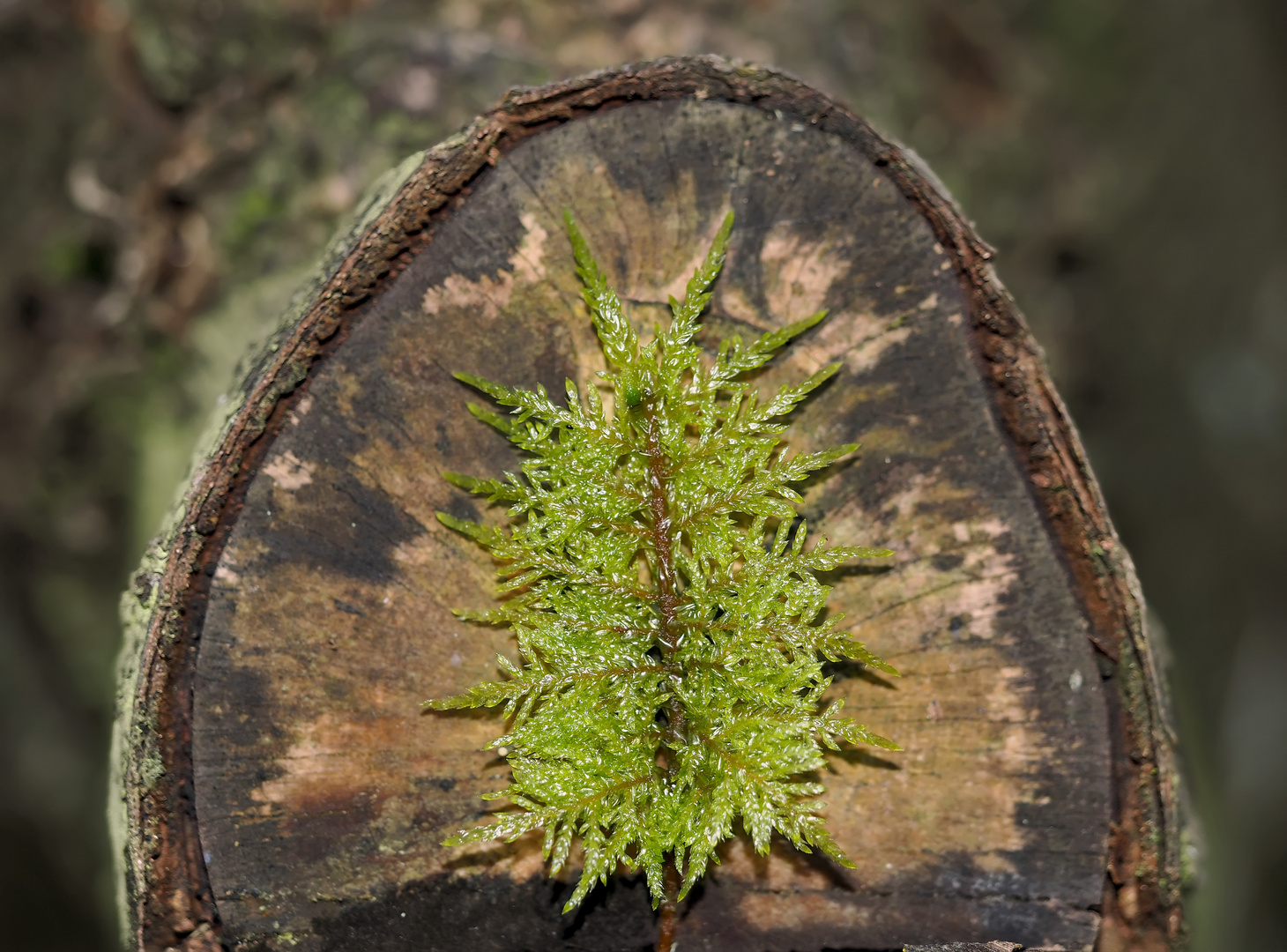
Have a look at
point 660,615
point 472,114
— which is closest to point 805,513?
point 660,615

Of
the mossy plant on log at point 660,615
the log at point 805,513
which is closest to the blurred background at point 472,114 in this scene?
the log at point 805,513

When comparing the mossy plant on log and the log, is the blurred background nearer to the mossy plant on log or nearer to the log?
the log

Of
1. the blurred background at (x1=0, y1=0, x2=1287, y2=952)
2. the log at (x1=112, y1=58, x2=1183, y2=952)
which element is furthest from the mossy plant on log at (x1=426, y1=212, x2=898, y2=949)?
the blurred background at (x1=0, y1=0, x2=1287, y2=952)

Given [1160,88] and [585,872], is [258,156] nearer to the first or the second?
[585,872]

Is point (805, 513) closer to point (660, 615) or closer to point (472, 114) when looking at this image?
point (660, 615)

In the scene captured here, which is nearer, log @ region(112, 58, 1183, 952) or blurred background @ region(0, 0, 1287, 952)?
log @ region(112, 58, 1183, 952)

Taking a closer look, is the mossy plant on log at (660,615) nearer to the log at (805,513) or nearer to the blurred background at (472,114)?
the log at (805,513)
